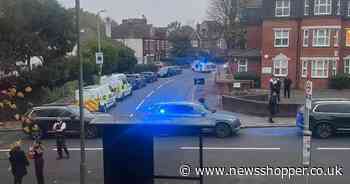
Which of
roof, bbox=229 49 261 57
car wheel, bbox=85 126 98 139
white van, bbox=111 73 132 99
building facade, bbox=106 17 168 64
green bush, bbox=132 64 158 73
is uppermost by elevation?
building facade, bbox=106 17 168 64

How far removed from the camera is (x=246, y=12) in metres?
55.5

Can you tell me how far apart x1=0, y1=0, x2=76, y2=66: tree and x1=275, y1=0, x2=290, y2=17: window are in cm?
1890

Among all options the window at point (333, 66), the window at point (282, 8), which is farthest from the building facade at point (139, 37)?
the window at point (333, 66)

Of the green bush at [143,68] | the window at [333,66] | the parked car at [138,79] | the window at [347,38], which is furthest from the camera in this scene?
the green bush at [143,68]

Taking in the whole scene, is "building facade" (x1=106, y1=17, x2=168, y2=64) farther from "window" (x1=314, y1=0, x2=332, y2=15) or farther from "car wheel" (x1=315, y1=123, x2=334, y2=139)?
"car wheel" (x1=315, y1=123, x2=334, y2=139)

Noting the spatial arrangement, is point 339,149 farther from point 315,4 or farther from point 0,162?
point 315,4

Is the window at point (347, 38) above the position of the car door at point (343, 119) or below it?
above

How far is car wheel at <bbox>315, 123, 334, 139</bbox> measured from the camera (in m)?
21.2

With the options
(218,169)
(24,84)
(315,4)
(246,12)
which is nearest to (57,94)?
(24,84)

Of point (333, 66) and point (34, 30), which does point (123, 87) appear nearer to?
point (34, 30)

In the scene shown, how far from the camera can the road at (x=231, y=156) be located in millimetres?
11745

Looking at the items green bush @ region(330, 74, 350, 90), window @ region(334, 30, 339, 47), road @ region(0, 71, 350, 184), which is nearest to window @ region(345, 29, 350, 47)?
window @ region(334, 30, 339, 47)

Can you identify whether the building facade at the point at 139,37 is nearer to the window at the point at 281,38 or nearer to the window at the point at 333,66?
the window at the point at 281,38

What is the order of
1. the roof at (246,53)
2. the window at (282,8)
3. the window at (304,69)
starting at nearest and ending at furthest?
the window at (304,69), the window at (282,8), the roof at (246,53)
